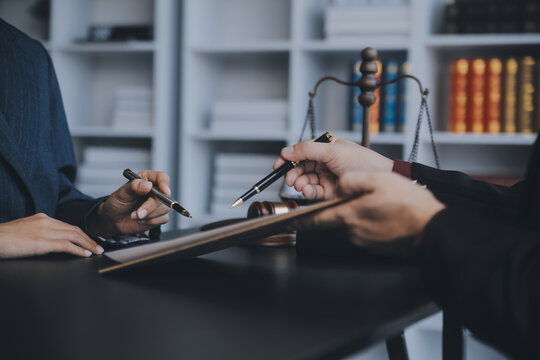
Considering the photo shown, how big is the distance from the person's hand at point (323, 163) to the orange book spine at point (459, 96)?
1.26m

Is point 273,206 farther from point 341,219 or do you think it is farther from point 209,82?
point 209,82

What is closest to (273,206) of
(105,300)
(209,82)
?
(105,300)

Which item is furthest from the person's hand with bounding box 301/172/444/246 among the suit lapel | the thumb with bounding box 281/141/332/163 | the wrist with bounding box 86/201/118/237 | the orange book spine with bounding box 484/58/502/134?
the orange book spine with bounding box 484/58/502/134

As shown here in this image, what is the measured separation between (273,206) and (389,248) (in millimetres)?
339

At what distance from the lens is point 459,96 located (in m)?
2.28

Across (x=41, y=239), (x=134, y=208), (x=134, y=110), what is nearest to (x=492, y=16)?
(x=134, y=110)

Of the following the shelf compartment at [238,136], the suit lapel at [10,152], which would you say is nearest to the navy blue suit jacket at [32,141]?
the suit lapel at [10,152]

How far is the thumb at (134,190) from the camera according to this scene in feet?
3.38

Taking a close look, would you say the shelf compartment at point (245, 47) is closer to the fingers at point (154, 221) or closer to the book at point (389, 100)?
the book at point (389, 100)

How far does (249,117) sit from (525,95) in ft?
3.80

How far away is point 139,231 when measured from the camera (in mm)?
1142

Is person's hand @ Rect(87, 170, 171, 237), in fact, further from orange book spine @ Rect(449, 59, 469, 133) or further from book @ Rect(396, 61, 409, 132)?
orange book spine @ Rect(449, 59, 469, 133)

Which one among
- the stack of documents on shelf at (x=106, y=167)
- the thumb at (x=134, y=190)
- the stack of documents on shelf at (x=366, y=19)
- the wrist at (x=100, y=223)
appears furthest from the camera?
the stack of documents on shelf at (x=106, y=167)

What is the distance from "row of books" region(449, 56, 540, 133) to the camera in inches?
86.2
